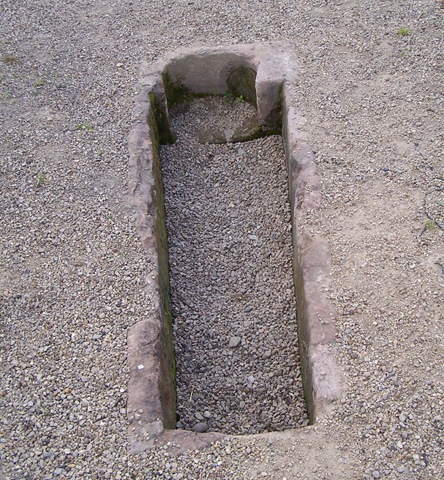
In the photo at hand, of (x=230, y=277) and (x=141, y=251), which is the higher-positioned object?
(x=141, y=251)

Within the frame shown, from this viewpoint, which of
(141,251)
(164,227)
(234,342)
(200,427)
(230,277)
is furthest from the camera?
(164,227)

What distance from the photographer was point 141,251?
5.43 meters

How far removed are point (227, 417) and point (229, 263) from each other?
1.80 m

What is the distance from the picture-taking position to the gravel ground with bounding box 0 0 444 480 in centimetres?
411

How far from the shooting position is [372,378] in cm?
439

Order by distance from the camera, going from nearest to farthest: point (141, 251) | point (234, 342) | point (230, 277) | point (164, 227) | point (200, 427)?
point (200, 427), point (141, 251), point (234, 342), point (230, 277), point (164, 227)

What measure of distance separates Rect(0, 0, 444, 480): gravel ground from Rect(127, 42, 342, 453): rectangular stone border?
0.36ft

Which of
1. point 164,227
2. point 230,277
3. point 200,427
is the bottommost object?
point 200,427

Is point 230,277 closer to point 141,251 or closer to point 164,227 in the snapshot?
point 164,227

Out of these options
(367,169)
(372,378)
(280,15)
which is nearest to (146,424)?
(372,378)

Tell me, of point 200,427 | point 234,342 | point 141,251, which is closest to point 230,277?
point 234,342

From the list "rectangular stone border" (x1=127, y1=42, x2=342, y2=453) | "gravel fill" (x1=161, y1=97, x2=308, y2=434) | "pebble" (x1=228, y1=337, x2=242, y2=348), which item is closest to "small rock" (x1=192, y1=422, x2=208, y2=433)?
"gravel fill" (x1=161, y1=97, x2=308, y2=434)

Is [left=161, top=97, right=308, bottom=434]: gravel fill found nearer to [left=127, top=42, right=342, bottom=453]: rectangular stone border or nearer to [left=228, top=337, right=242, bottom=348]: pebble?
[left=228, top=337, right=242, bottom=348]: pebble

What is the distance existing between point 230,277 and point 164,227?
913 millimetres
